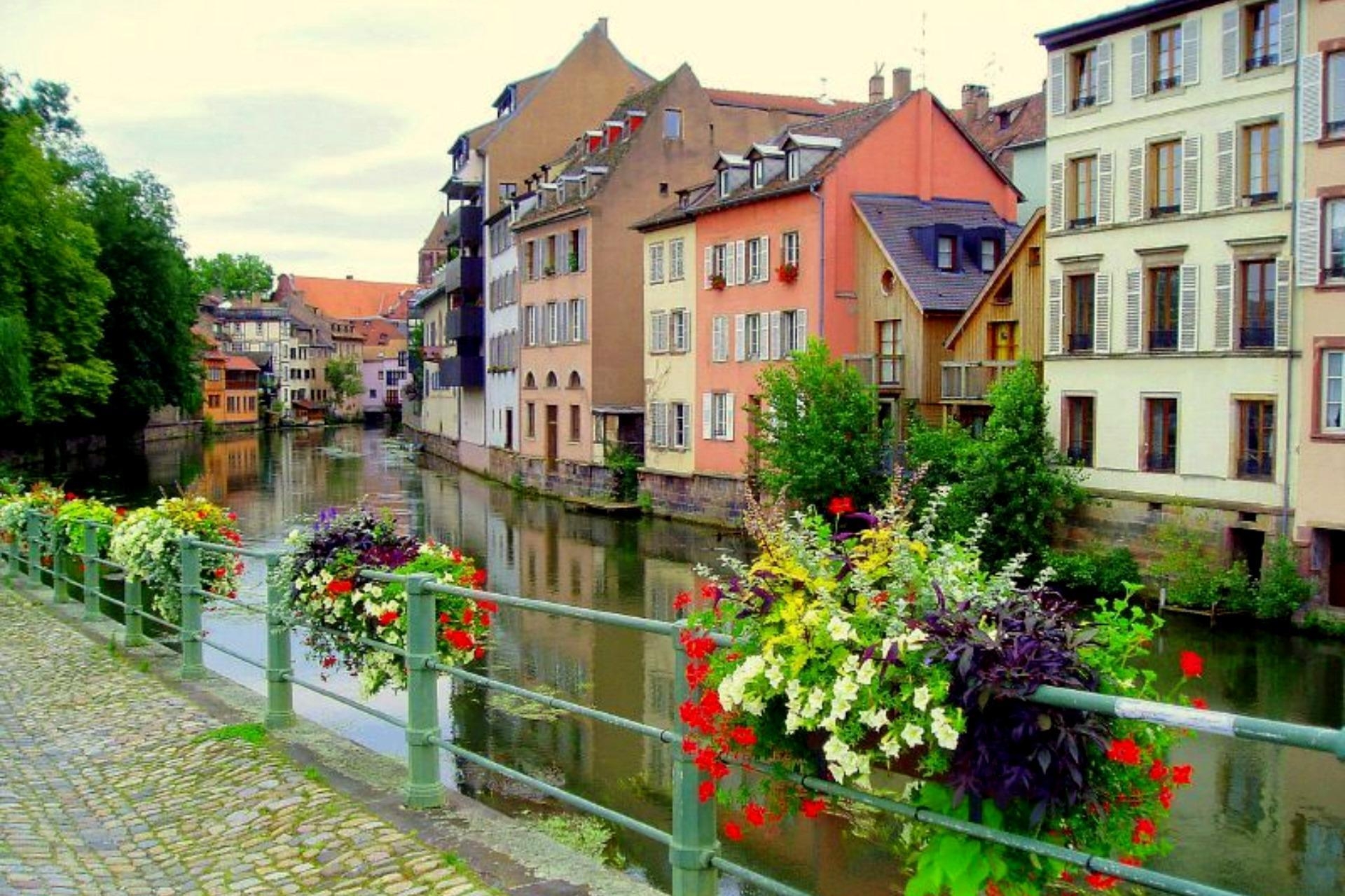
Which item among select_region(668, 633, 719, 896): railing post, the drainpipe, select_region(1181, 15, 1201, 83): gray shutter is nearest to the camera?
select_region(668, 633, 719, 896): railing post

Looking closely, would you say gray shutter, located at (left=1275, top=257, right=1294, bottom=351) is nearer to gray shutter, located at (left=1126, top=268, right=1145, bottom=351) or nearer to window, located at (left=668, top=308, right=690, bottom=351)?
gray shutter, located at (left=1126, top=268, right=1145, bottom=351)

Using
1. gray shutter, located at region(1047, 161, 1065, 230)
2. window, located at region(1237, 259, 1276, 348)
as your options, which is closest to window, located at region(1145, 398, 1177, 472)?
window, located at region(1237, 259, 1276, 348)

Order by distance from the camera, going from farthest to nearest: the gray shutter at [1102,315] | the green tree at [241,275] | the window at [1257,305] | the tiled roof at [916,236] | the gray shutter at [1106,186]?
the green tree at [241,275]
the tiled roof at [916,236]
the gray shutter at [1102,315]
the gray shutter at [1106,186]
the window at [1257,305]

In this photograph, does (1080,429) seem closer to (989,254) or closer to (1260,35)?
(989,254)

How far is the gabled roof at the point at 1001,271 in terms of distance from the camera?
30781 millimetres

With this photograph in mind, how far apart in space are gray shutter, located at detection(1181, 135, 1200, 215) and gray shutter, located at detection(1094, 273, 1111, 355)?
95.7 inches

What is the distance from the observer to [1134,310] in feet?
91.6

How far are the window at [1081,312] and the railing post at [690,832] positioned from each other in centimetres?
2596

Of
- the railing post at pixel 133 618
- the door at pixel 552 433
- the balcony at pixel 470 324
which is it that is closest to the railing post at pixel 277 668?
the railing post at pixel 133 618

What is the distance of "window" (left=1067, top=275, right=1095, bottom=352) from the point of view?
29.2 m

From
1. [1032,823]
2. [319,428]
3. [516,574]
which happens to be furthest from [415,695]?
[319,428]

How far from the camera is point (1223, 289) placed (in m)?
26.0

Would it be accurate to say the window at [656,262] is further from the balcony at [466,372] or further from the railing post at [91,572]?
the railing post at [91,572]

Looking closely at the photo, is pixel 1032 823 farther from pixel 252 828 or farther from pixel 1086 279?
pixel 1086 279
